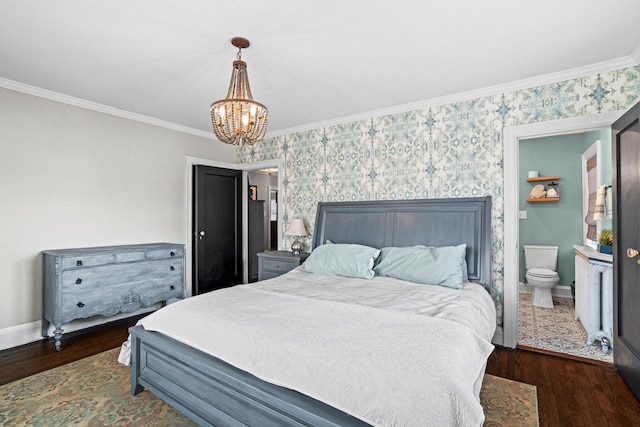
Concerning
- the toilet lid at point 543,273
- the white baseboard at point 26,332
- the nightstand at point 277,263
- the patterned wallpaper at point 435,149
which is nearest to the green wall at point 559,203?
the toilet lid at point 543,273

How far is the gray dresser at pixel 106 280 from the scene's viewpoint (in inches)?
119

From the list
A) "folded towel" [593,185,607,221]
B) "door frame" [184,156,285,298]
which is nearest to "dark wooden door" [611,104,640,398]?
"folded towel" [593,185,607,221]

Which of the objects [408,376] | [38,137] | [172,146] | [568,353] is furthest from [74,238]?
[568,353]

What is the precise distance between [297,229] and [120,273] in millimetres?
2002

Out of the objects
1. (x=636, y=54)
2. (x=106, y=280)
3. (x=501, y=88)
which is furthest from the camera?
(x=106, y=280)

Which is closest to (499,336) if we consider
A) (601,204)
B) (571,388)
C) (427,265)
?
(571,388)

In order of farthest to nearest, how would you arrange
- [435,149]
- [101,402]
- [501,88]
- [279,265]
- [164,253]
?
[279,265] < [164,253] < [435,149] < [501,88] < [101,402]

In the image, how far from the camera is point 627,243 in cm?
234

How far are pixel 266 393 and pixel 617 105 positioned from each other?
337cm

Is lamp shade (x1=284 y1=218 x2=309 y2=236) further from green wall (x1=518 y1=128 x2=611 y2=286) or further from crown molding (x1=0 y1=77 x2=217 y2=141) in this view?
green wall (x1=518 y1=128 x2=611 y2=286)

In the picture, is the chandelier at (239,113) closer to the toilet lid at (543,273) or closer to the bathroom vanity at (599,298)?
the bathroom vanity at (599,298)

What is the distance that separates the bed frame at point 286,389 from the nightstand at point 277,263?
358mm

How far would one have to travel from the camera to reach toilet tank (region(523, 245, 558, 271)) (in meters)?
4.82

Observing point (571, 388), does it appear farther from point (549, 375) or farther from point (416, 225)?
point (416, 225)
